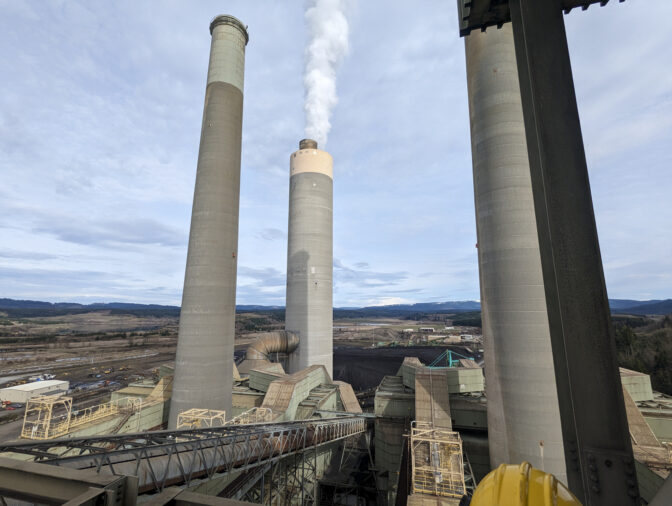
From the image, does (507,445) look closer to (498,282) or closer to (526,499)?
(498,282)

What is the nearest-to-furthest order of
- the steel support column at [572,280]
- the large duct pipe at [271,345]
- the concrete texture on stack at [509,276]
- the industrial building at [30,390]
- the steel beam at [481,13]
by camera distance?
1. the steel support column at [572,280]
2. the steel beam at [481,13]
3. the concrete texture on stack at [509,276]
4. the large duct pipe at [271,345]
5. the industrial building at [30,390]

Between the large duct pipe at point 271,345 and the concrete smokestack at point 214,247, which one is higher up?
the concrete smokestack at point 214,247

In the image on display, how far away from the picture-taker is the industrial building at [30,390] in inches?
1273

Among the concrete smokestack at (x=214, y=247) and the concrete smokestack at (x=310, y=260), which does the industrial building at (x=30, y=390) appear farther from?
the concrete smokestack at (x=214, y=247)

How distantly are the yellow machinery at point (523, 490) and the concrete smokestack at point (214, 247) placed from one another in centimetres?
1736

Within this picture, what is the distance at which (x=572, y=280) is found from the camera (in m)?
4.27

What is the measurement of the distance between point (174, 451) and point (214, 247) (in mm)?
11905

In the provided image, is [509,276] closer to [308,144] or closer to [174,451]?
[174,451]

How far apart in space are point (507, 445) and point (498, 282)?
8.41 m

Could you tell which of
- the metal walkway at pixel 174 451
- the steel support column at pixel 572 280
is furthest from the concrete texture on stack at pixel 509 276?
the steel support column at pixel 572 280

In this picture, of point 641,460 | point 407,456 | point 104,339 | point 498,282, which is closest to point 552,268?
point 498,282

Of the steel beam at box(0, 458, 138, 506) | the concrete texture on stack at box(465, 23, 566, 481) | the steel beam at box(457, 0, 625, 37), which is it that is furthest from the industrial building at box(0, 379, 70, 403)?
the steel beam at box(457, 0, 625, 37)

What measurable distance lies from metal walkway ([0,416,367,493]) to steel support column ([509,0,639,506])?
7.81 metres

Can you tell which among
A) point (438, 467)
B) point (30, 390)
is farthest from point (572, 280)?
point (30, 390)
